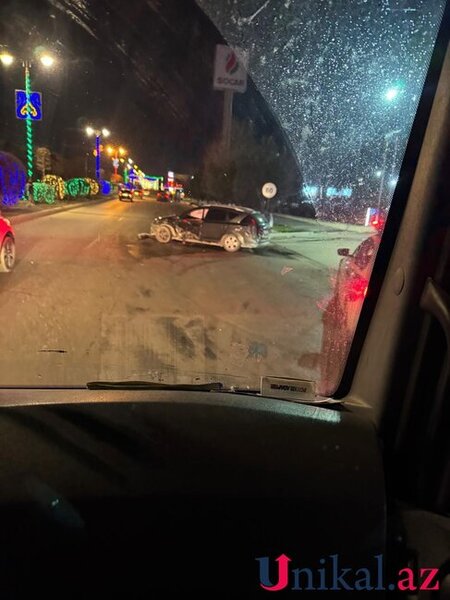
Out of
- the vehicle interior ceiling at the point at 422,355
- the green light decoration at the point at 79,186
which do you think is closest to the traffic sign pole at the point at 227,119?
the vehicle interior ceiling at the point at 422,355

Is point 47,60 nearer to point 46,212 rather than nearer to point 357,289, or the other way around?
A: point 357,289

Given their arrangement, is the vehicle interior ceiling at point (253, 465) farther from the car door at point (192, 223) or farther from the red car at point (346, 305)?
the car door at point (192, 223)

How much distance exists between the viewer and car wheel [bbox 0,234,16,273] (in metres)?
7.29

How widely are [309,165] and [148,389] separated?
4.54 feet

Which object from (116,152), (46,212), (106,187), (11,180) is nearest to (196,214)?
(116,152)

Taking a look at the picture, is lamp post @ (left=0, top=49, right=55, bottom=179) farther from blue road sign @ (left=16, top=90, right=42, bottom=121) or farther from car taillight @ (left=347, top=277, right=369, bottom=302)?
car taillight @ (left=347, top=277, right=369, bottom=302)

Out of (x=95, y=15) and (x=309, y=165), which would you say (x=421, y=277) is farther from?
(x=95, y=15)

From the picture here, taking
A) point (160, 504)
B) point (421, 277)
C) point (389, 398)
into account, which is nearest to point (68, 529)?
point (160, 504)

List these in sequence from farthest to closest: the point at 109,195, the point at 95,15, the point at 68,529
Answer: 1. the point at 109,195
2. the point at 95,15
3. the point at 68,529

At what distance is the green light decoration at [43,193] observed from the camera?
33.1ft

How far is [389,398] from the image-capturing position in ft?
6.40

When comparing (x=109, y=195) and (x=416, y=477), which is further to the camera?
(x=109, y=195)

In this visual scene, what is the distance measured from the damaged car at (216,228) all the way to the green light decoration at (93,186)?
2313 millimetres

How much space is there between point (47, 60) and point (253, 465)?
3842mm
